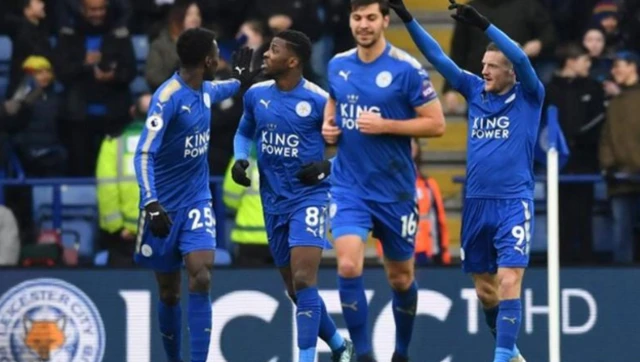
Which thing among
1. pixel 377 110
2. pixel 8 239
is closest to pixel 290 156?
pixel 377 110

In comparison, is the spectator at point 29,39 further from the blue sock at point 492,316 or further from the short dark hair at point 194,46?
the blue sock at point 492,316

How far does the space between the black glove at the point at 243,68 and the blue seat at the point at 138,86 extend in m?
3.40

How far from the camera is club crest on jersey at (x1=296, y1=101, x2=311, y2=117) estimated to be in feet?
44.2

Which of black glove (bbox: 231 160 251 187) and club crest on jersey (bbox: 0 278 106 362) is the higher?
black glove (bbox: 231 160 251 187)

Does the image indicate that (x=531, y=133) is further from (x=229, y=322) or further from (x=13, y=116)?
(x=13, y=116)

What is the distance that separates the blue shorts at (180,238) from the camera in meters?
13.3

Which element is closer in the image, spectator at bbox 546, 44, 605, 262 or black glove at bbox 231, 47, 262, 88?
black glove at bbox 231, 47, 262, 88

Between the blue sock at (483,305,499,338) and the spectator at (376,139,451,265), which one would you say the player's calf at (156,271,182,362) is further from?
the spectator at (376,139,451,265)

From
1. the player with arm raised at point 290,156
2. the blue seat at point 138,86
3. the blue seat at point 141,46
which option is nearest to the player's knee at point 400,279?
the player with arm raised at point 290,156

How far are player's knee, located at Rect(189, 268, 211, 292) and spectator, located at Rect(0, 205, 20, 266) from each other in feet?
11.1

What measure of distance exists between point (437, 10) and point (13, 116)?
14.2ft

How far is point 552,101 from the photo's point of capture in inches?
661

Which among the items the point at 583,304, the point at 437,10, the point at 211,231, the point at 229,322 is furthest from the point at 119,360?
the point at 437,10

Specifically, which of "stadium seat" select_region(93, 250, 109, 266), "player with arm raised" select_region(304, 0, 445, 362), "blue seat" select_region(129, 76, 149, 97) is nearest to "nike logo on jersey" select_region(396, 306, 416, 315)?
"player with arm raised" select_region(304, 0, 445, 362)
